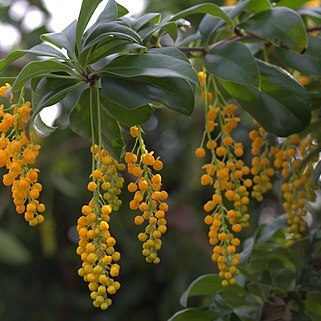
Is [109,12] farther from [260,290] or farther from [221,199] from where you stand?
[260,290]

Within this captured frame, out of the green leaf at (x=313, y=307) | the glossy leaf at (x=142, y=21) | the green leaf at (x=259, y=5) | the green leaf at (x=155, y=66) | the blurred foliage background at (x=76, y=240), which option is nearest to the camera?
the green leaf at (x=155, y=66)

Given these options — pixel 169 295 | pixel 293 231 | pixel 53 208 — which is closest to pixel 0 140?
pixel 293 231

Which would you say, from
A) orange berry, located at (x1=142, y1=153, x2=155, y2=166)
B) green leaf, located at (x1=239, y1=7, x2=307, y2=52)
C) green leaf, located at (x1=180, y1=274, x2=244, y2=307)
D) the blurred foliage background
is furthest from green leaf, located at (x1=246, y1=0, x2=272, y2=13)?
the blurred foliage background

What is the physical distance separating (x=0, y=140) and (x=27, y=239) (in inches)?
87.1

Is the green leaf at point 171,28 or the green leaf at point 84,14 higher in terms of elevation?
the green leaf at point 84,14

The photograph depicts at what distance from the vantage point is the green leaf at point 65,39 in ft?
2.99

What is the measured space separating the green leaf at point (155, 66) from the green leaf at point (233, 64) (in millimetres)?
89

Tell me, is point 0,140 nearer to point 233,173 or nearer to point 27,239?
point 233,173

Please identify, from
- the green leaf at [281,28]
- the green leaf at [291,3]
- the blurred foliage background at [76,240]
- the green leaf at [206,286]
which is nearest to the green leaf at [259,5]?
the green leaf at [281,28]

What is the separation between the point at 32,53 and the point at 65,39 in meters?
0.06

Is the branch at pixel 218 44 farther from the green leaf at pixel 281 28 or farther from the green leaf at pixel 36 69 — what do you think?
the green leaf at pixel 36 69

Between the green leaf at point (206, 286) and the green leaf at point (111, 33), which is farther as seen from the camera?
the green leaf at point (206, 286)

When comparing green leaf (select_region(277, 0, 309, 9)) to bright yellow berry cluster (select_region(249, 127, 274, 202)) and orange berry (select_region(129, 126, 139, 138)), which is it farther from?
orange berry (select_region(129, 126, 139, 138))

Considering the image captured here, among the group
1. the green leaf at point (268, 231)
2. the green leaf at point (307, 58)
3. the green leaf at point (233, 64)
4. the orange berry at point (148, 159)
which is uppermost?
the green leaf at point (233, 64)
